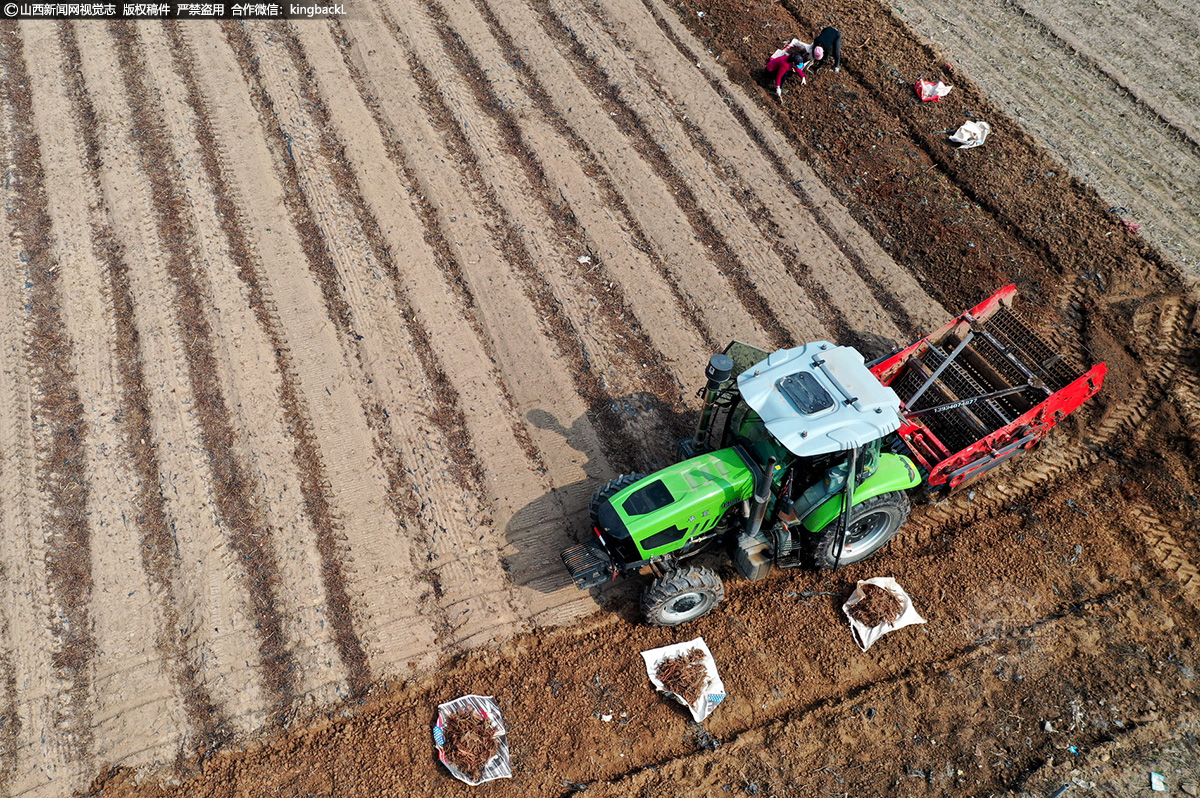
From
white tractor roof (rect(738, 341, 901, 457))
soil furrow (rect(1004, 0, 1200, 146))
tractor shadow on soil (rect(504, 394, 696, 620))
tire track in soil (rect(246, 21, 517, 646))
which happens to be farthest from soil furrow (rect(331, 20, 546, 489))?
soil furrow (rect(1004, 0, 1200, 146))

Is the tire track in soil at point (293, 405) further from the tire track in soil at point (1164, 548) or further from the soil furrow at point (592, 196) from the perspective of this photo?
the tire track in soil at point (1164, 548)

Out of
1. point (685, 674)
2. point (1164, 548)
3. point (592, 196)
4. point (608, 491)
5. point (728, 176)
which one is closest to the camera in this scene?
point (685, 674)

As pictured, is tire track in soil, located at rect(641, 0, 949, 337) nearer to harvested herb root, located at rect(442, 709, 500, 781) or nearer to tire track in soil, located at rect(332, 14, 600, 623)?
tire track in soil, located at rect(332, 14, 600, 623)

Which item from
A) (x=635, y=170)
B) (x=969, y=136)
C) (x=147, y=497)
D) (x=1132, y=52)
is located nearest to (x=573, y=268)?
(x=635, y=170)

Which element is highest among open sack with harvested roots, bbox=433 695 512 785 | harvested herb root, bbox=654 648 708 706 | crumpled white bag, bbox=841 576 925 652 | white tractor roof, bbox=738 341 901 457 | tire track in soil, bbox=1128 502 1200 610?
white tractor roof, bbox=738 341 901 457

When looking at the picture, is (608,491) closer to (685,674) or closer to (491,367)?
(685,674)

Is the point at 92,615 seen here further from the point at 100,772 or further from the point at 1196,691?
the point at 1196,691

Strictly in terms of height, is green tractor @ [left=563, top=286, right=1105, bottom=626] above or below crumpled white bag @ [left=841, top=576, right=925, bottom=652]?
above
